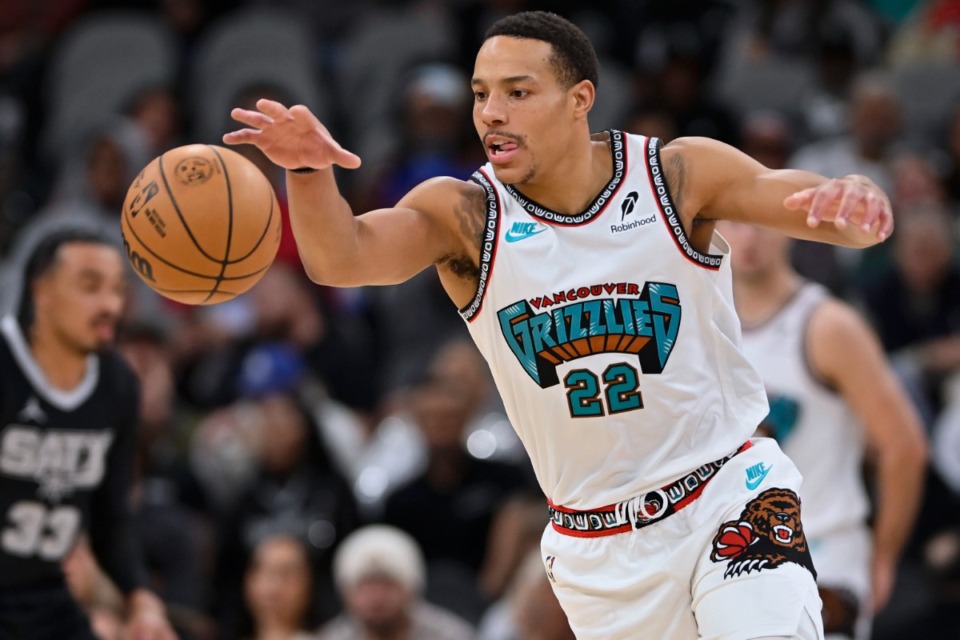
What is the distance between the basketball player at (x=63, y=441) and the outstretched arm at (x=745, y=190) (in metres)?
2.82

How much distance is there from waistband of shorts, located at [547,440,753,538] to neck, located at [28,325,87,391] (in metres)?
2.77

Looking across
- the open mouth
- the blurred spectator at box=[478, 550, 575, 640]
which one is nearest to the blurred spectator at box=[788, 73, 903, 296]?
the blurred spectator at box=[478, 550, 575, 640]

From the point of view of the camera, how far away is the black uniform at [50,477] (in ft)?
20.7

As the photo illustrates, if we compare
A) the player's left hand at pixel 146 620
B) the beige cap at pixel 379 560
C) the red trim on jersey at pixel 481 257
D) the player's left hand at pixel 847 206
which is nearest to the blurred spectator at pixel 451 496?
the beige cap at pixel 379 560

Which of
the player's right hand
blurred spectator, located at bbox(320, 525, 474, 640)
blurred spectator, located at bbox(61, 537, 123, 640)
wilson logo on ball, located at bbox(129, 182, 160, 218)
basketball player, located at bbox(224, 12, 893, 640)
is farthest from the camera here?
blurred spectator, located at bbox(320, 525, 474, 640)

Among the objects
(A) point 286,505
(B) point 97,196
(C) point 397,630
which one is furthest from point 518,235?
(B) point 97,196

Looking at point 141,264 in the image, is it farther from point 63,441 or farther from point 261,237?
Result: point 63,441

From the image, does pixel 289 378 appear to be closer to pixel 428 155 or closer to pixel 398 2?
pixel 428 155

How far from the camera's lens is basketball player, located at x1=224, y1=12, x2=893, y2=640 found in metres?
4.77

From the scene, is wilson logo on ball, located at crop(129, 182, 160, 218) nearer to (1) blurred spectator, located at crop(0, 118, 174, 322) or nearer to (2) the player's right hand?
(2) the player's right hand

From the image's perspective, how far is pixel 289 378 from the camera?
11125 mm

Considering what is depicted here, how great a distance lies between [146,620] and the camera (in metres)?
6.54

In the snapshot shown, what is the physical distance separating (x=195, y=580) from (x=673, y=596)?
549 centimetres

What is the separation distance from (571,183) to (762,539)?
135 centimetres
